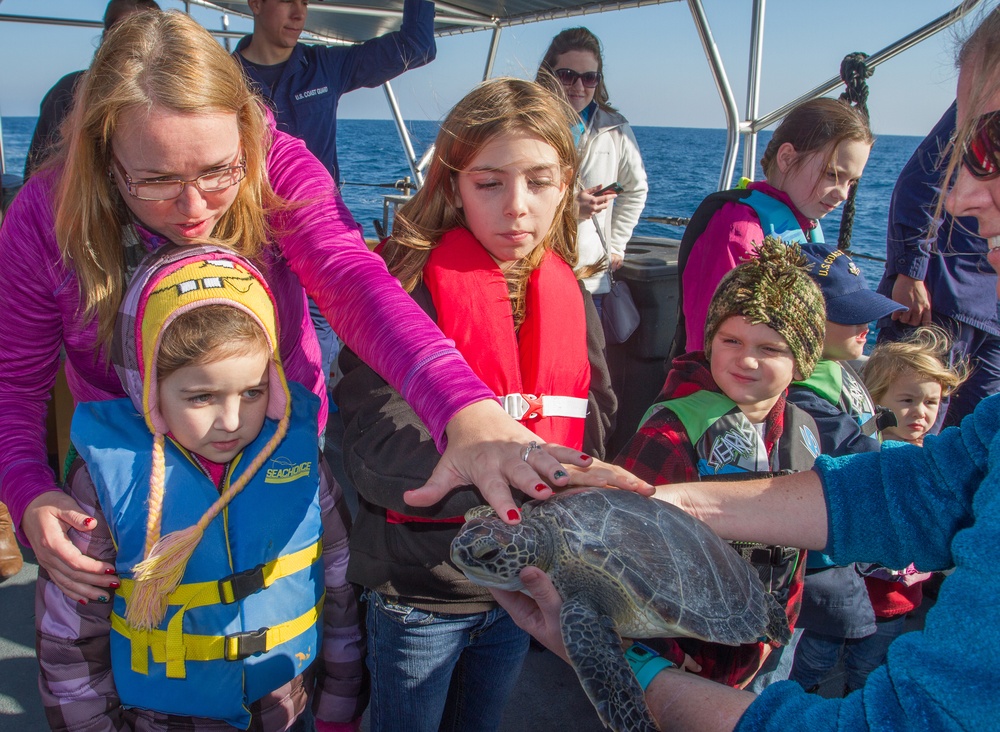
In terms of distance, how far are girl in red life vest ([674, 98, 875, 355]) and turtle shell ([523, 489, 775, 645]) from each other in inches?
46.4

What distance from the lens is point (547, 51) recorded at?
3.59 metres

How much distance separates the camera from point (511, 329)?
171 cm

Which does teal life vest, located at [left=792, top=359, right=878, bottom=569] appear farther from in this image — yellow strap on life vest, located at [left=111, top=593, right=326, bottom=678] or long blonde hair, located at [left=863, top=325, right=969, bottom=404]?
yellow strap on life vest, located at [left=111, top=593, right=326, bottom=678]

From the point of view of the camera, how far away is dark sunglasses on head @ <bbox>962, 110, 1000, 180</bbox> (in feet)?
3.45

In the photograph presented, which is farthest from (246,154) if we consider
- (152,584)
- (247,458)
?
(152,584)

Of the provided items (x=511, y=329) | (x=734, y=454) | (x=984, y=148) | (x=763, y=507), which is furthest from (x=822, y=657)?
(x=984, y=148)

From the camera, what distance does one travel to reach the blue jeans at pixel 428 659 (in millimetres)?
1590

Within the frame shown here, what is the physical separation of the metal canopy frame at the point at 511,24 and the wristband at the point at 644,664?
2.18 meters

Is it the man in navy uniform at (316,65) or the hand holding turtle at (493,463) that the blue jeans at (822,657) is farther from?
the man in navy uniform at (316,65)

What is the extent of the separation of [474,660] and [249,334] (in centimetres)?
100

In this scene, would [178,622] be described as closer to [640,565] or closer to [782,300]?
[640,565]

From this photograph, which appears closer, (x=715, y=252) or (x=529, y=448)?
(x=529, y=448)

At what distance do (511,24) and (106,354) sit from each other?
17.4 ft

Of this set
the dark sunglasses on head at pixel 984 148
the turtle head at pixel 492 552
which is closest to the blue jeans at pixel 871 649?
the turtle head at pixel 492 552
